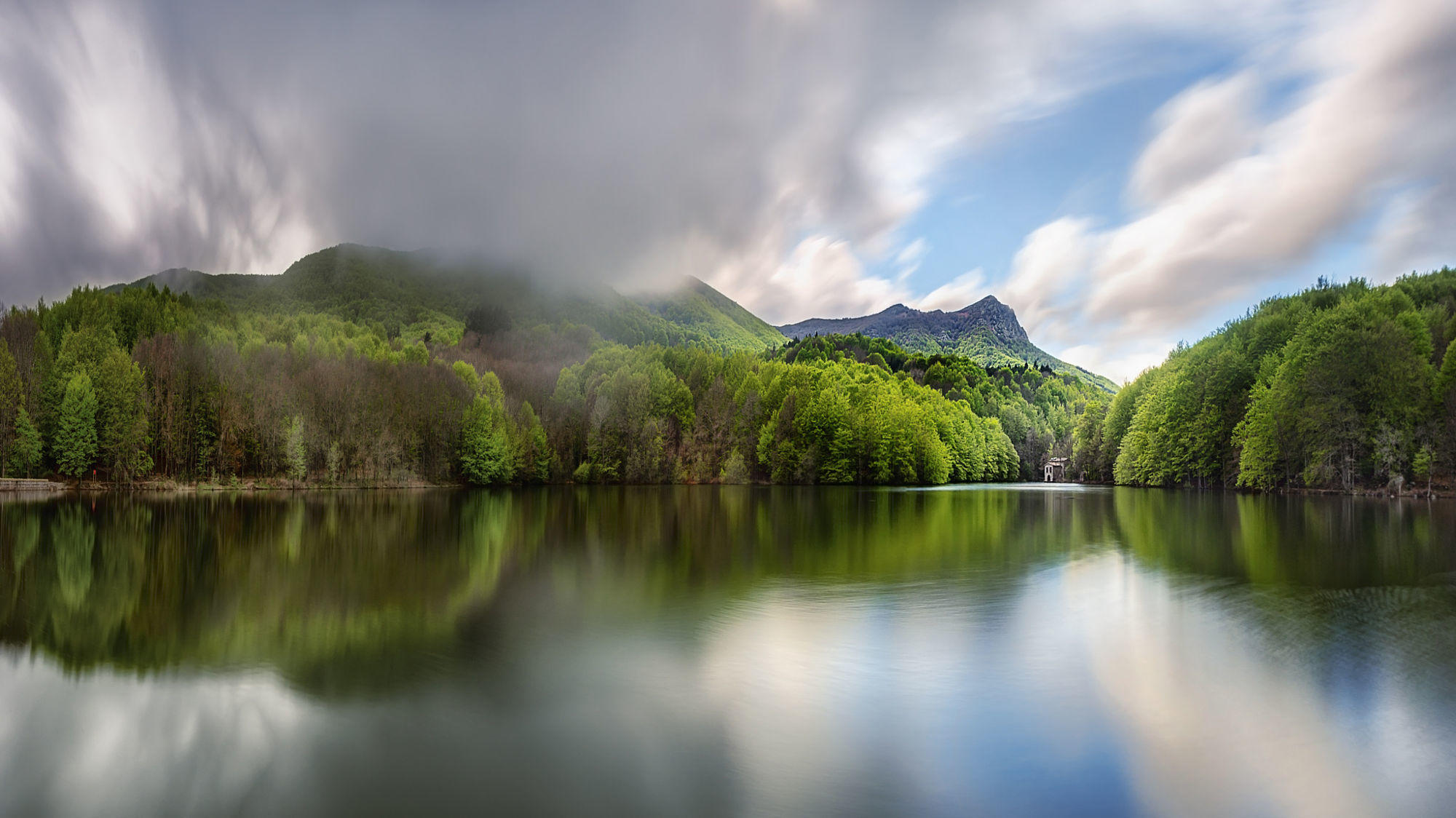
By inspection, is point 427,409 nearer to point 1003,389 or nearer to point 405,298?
point 405,298

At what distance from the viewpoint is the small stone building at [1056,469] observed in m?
133

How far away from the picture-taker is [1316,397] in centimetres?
5984

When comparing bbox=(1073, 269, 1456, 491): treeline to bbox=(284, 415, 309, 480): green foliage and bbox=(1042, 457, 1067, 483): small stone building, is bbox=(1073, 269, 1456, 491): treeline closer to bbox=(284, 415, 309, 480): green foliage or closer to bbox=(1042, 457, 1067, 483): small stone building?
bbox=(1042, 457, 1067, 483): small stone building

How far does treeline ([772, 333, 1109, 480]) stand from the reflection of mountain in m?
96.8

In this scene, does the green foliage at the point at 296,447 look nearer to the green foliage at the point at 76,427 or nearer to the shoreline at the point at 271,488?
the shoreline at the point at 271,488

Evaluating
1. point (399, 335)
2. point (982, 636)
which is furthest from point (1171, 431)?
point (399, 335)

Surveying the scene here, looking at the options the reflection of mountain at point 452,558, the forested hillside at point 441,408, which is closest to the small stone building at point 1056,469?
the forested hillside at point 441,408

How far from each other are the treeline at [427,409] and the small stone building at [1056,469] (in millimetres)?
6956

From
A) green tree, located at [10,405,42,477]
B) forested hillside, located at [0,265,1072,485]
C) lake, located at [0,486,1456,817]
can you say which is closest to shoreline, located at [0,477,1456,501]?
forested hillside, located at [0,265,1072,485]

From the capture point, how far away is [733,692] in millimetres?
10586

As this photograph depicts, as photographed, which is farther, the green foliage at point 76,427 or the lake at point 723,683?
the green foliage at point 76,427

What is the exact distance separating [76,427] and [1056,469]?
13422 cm

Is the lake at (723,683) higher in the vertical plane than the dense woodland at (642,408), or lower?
lower

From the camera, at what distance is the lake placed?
768 centimetres
